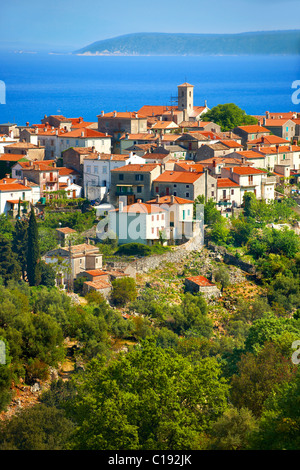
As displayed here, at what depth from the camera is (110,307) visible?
1312 inches

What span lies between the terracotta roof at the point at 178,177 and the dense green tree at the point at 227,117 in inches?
486

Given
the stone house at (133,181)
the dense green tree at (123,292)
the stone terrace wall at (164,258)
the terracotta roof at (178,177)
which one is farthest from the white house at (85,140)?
the dense green tree at (123,292)

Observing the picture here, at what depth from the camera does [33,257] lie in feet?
117

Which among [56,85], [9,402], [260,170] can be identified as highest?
[56,85]

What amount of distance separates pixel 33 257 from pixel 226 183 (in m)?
10.9

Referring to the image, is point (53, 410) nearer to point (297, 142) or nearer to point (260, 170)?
point (260, 170)

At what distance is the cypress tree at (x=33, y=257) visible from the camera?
116 ft

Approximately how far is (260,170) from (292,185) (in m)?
3.24

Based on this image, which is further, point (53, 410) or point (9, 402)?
point (9, 402)

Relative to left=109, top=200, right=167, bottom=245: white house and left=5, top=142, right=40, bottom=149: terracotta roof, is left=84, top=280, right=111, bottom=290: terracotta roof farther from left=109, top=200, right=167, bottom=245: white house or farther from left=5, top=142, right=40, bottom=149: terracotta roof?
left=5, top=142, right=40, bottom=149: terracotta roof

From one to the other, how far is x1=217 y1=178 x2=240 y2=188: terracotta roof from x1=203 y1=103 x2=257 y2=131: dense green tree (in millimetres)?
11033
